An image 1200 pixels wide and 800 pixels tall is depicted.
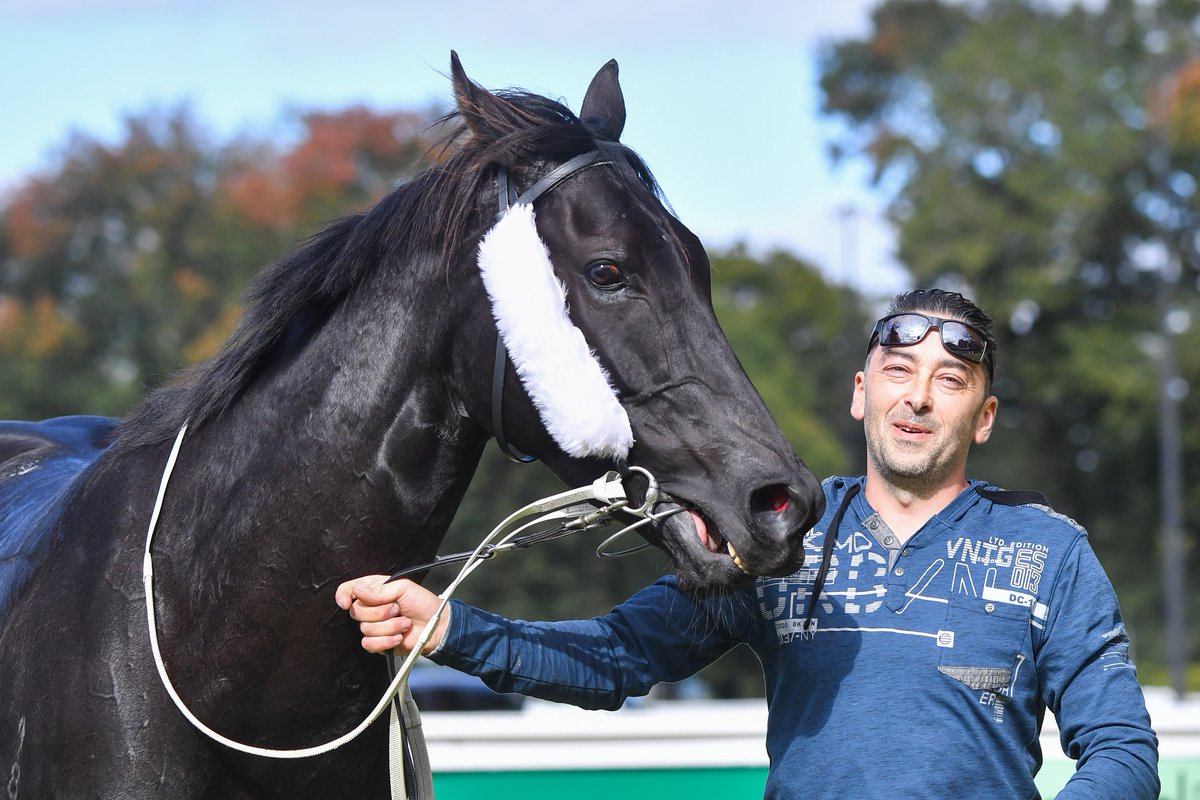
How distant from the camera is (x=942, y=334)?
2.89 metres

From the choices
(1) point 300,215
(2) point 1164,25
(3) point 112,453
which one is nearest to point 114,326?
(1) point 300,215

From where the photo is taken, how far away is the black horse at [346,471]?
100.0 inches

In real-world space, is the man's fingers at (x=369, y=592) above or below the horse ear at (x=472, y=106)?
below

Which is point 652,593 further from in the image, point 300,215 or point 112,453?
point 300,215

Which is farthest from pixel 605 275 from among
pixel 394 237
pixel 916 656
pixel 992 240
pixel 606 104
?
pixel 992 240

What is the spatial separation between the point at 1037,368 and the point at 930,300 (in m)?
29.3

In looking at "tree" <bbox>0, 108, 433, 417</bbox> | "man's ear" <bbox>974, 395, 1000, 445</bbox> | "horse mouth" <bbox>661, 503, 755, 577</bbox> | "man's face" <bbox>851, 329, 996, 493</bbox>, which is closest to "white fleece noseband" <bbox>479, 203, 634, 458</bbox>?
"horse mouth" <bbox>661, 503, 755, 577</bbox>

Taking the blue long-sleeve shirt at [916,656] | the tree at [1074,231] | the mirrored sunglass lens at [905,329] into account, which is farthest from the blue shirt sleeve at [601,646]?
the tree at [1074,231]

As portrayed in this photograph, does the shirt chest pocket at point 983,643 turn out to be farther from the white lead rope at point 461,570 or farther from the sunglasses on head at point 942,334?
the white lead rope at point 461,570

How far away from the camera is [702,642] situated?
2.92 meters

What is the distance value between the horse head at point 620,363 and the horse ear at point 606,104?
20 centimetres

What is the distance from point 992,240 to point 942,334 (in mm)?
28617

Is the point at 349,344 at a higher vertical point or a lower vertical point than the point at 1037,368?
lower

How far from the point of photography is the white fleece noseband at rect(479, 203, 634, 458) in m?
2.54
